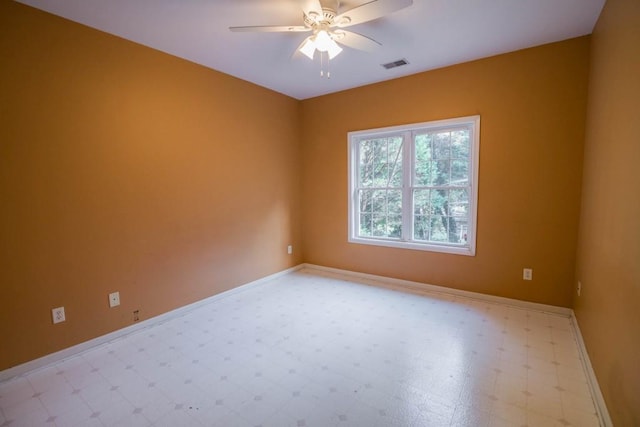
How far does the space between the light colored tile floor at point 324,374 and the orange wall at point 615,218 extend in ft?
1.17

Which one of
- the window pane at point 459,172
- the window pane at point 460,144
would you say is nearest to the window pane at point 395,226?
the window pane at point 459,172

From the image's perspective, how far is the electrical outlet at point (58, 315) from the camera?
7.42 feet

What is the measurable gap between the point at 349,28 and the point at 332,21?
524 mm

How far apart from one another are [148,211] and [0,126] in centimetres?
113

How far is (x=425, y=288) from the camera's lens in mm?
3662

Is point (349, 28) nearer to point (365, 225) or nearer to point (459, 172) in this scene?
point (459, 172)

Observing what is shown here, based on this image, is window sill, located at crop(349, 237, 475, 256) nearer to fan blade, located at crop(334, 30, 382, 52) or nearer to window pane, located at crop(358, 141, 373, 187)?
window pane, located at crop(358, 141, 373, 187)

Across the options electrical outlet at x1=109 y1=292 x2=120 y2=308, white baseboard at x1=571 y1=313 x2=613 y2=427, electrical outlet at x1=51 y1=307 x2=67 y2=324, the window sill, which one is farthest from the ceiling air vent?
electrical outlet at x1=51 y1=307 x2=67 y2=324

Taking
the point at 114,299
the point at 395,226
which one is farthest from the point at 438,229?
the point at 114,299

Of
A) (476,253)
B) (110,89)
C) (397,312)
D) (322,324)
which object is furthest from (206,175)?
(476,253)

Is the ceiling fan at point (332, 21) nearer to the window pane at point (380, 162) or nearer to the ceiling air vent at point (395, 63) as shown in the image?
the ceiling air vent at point (395, 63)

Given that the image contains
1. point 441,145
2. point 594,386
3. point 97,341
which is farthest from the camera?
point 441,145

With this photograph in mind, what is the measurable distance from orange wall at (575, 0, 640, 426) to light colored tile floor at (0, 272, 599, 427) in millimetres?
356

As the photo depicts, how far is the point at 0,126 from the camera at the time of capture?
6.57 feet
